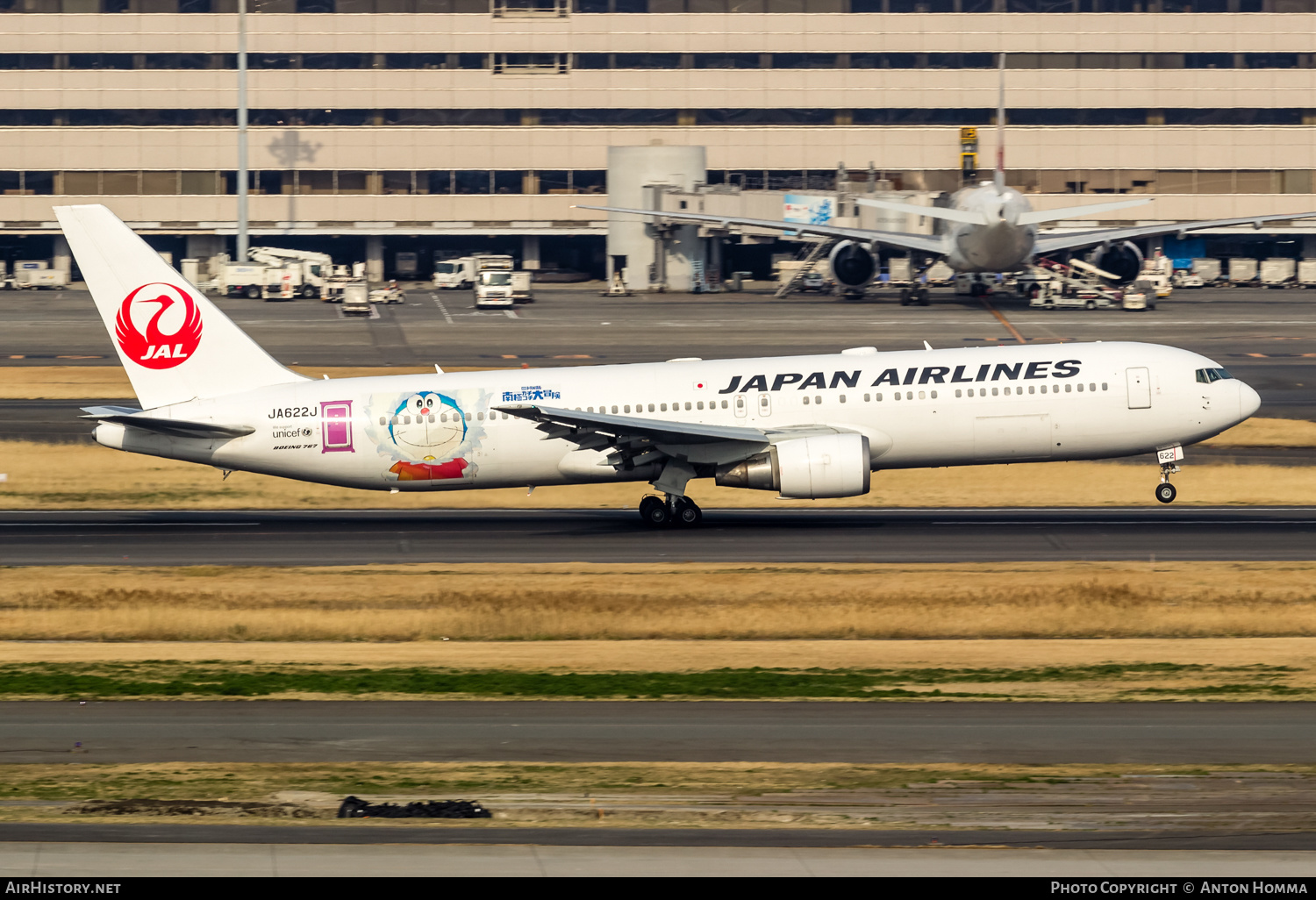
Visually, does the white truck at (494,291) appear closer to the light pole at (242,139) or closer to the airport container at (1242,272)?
the light pole at (242,139)

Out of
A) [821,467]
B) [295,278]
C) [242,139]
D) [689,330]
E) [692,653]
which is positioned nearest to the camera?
[692,653]

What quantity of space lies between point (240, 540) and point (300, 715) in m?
19.6

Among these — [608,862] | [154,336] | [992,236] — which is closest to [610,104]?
[992,236]

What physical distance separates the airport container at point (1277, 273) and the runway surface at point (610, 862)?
122 metres

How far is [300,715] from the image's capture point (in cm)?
2680

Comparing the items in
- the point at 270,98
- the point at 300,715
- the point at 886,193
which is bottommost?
the point at 300,715

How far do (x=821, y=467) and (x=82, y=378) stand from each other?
46.7m

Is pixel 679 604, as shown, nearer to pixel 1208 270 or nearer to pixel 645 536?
pixel 645 536

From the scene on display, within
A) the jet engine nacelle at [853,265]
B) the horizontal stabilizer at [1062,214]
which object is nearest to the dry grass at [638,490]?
the horizontal stabilizer at [1062,214]

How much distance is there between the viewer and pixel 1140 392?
4572 cm

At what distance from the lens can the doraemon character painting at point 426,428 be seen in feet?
150

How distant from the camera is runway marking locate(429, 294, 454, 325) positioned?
344 ft
